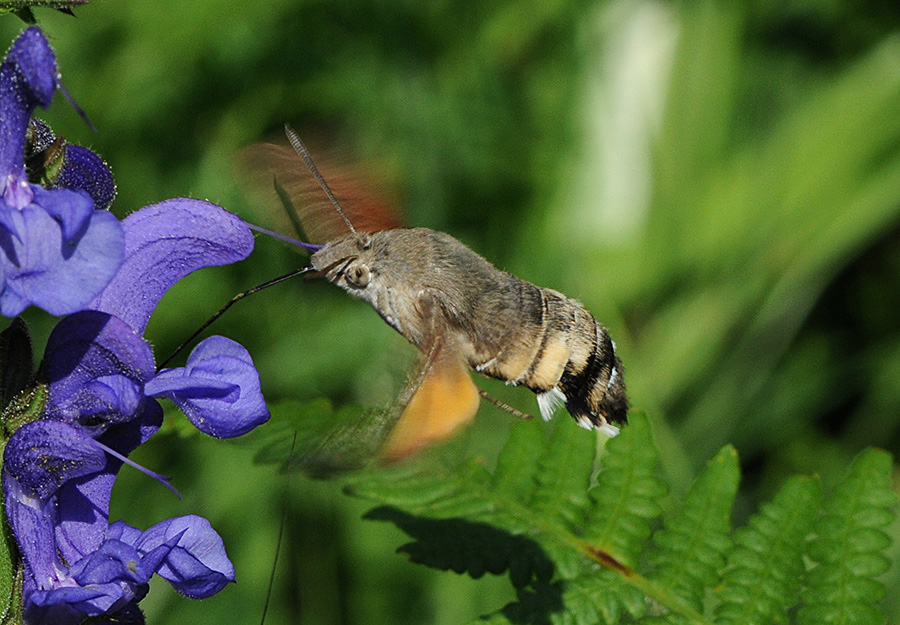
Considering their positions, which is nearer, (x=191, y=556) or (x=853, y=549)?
(x=191, y=556)

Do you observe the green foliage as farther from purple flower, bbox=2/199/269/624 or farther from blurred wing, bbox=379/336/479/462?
purple flower, bbox=2/199/269/624

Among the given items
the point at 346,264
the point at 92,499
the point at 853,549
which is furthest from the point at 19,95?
the point at 853,549

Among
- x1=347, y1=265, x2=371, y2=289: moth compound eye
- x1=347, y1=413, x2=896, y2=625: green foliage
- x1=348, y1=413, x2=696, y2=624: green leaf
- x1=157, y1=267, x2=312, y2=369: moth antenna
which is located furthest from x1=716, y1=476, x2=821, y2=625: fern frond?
x1=157, y1=267, x2=312, y2=369: moth antenna

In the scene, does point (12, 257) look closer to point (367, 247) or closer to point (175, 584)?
point (175, 584)

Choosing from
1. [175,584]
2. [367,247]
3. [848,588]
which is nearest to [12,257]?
[175,584]

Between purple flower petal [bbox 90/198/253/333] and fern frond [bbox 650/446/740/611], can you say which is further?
fern frond [bbox 650/446/740/611]

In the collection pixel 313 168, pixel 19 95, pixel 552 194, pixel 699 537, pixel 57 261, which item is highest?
pixel 19 95

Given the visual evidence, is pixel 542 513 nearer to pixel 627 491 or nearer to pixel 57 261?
pixel 627 491
